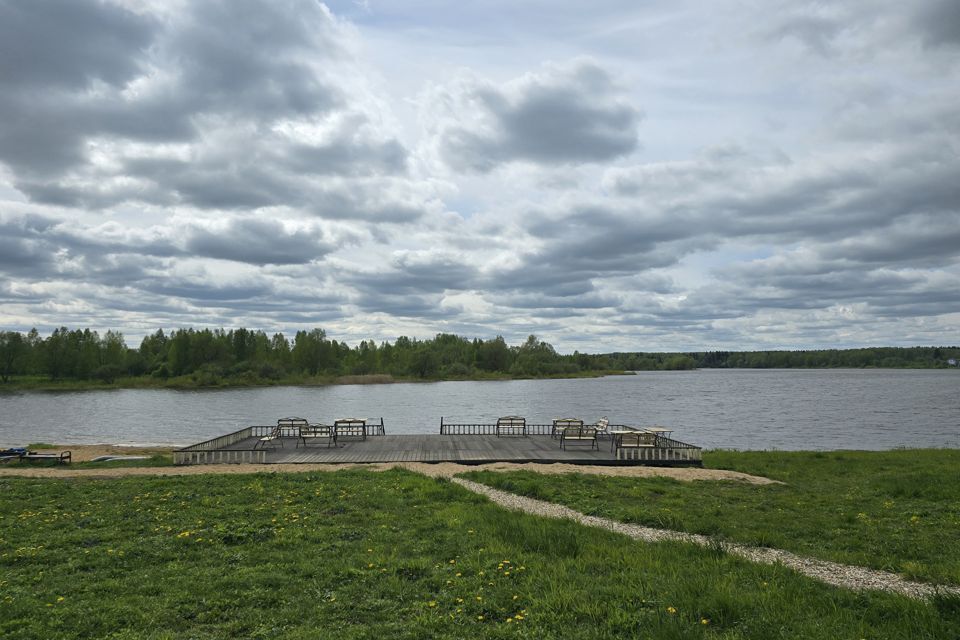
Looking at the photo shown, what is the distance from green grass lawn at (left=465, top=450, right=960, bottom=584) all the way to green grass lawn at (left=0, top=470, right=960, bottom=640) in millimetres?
1826

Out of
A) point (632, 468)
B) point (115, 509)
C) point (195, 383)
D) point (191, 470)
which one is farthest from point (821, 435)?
point (195, 383)

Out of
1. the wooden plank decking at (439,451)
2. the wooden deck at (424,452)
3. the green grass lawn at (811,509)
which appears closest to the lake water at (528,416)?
the wooden plank decking at (439,451)

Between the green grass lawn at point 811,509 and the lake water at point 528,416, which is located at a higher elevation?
the green grass lawn at point 811,509

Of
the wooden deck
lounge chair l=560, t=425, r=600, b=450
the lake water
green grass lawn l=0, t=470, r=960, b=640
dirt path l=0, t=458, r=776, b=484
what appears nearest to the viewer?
green grass lawn l=0, t=470, r=960, b=640

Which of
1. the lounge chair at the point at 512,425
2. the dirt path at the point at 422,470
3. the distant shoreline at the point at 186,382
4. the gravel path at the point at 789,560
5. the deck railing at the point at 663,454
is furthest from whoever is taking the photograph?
the distant shoreline at the point at 186,382

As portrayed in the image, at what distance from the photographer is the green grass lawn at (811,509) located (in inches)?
355

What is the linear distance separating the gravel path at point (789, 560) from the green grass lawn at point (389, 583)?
2.05 feet

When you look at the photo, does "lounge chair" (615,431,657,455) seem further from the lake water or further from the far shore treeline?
the far shore treeline

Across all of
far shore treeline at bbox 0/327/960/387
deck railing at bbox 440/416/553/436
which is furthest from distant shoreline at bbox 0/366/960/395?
deck railing at bbox 440/416/553/436

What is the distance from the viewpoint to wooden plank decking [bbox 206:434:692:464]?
22.0 meters

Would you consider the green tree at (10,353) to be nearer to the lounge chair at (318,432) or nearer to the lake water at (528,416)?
the lake water at (528,416)

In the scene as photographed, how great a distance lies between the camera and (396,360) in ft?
518

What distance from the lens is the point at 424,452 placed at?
2350 centimetres

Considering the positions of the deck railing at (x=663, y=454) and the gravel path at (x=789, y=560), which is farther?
the deck railing at (x=663, y=454)
